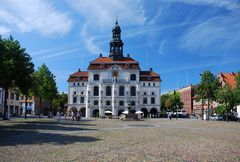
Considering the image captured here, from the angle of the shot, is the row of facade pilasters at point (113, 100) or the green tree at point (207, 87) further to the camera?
the row of facade pilasters at point (113, 100)

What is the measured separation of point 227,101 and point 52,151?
66.6 meters

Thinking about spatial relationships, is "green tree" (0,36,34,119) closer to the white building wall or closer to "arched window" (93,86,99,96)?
the white building wall

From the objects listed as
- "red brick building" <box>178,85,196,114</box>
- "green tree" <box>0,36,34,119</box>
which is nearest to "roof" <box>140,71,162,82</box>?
"red brick building" <box>178,85,196,114</box>

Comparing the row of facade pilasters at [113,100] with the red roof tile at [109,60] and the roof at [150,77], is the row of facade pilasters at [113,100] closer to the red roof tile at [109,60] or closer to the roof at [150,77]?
the roof at [150,77]

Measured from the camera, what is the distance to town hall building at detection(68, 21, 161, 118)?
107875 mm

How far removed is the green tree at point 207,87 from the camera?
270 ft

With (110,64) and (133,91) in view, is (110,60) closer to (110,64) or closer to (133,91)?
(110,64)

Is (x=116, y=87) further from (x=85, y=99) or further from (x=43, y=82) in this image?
(x=43, y=82)

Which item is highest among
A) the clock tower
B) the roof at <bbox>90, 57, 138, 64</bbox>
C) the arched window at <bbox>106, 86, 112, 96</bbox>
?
the clock tower

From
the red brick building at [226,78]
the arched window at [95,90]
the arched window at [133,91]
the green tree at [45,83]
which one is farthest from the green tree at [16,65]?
the red brick building at [226,78]

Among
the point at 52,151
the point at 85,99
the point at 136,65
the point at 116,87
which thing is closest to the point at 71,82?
the point at 85,99

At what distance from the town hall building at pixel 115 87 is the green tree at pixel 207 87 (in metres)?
28.7

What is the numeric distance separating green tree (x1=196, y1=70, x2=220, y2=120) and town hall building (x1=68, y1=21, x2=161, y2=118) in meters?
28.7

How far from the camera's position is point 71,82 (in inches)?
4471
